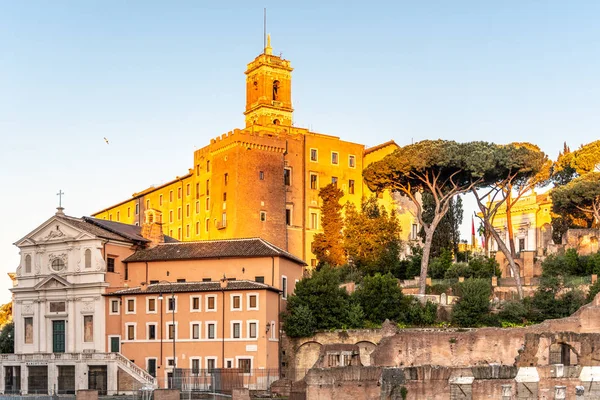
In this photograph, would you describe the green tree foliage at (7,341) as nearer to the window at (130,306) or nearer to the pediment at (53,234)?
the pediment at (53,234)

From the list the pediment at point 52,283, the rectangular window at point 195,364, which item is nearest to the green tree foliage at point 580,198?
the rectangular window at point 195,364

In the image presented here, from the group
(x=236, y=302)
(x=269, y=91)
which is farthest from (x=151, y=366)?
(x=269, y=91)

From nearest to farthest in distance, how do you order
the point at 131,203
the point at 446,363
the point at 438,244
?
the point at 446,363
the point at 438,244
the point at 131,203

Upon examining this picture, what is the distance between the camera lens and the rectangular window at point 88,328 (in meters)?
54.1

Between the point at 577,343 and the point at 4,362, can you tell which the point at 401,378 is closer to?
the point at 577,343

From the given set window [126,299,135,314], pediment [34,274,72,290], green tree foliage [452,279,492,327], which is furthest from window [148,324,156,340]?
green tree foliage [452,279,492,327]

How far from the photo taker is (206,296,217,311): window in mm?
51031

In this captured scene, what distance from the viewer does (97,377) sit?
51.3m

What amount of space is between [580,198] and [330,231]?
18.4 metres

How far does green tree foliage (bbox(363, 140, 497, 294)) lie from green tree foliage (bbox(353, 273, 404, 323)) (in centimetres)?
336

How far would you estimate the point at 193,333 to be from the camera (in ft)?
168

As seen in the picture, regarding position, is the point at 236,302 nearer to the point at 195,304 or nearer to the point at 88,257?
the point at 195,304

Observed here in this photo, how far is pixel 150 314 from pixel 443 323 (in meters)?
16.2

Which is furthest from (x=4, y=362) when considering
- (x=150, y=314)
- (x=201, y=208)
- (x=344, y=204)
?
(x=344, y=204)
